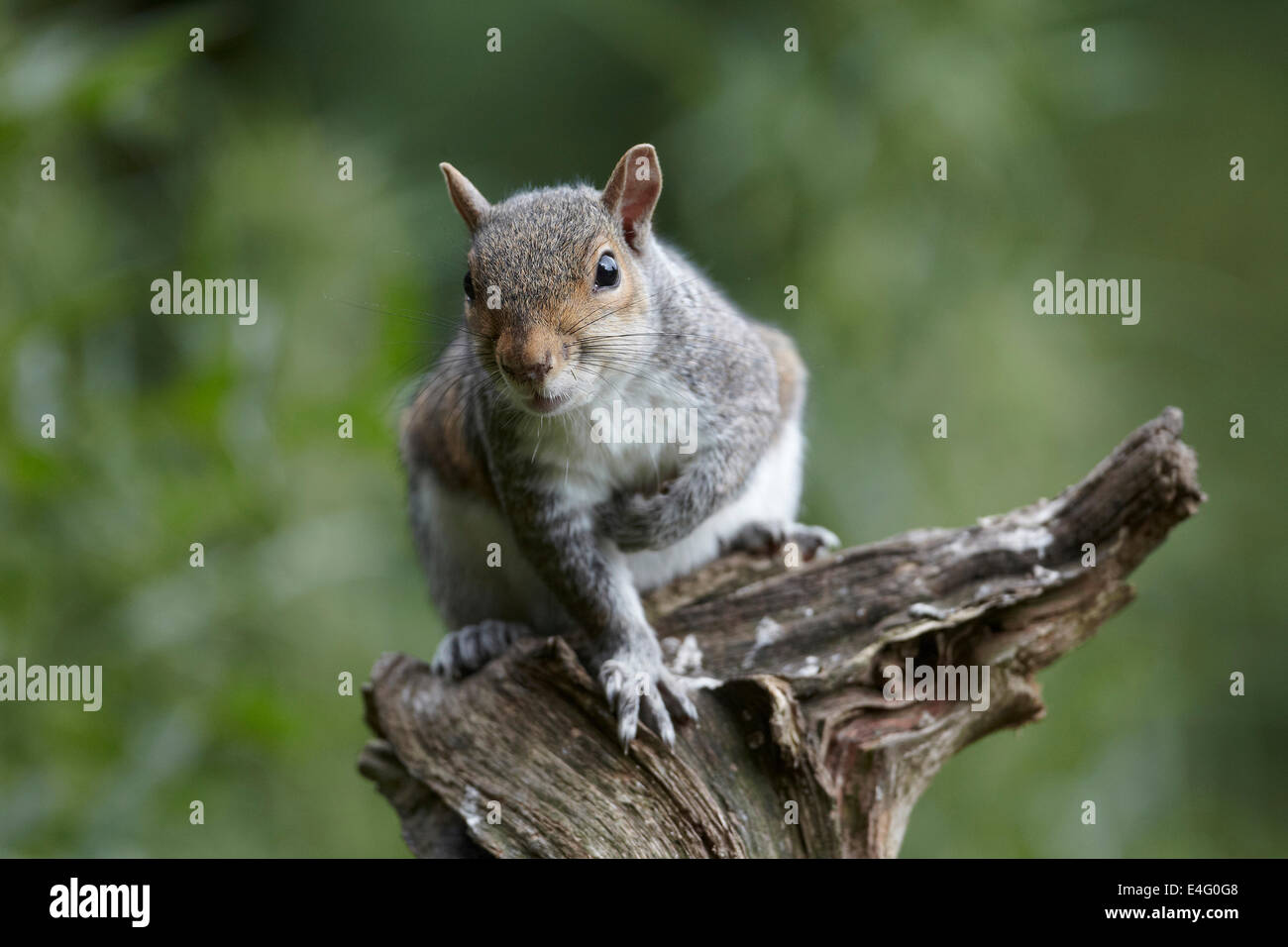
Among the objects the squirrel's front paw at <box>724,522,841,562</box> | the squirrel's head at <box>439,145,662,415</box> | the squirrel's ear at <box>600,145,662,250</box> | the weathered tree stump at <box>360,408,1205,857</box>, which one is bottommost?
the weathered tree stump at <box>360,408,1205,857</box>

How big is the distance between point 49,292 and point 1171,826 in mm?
4004

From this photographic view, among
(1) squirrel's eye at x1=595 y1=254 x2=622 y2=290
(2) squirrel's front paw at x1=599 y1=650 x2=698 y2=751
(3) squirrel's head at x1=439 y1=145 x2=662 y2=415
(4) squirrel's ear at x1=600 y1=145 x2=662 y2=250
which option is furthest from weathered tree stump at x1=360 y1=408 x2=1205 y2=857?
(4) squirrel's ear at x1=600 y1=145 x2=662 y2=250

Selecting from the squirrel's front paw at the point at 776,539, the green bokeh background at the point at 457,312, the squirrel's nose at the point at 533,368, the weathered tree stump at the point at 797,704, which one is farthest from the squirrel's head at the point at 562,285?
the squirrel's front paw at the point at 776,539

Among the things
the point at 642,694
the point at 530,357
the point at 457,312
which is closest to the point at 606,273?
the point at 530,357

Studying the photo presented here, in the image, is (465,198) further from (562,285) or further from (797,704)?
(797,704)

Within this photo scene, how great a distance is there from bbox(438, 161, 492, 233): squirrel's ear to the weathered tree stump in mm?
814

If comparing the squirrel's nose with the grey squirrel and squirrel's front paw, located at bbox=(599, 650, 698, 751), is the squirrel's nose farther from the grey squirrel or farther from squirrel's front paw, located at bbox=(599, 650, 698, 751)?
squirrel's front paw, located at bbox=(599, 650, 698, 751)

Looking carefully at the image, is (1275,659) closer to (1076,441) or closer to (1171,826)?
(1171,826)

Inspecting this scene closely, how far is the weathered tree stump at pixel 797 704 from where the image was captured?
224 centimetres

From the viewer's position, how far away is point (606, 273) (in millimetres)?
2232

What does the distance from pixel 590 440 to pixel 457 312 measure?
0.54 m

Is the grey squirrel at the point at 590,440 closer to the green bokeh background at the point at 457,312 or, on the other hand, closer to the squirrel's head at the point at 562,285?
the squirrel's head at the point at 562,285

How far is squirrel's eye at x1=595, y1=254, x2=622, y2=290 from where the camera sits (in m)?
2.22

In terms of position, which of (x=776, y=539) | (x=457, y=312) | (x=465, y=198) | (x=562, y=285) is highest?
(x=465, y=198)
